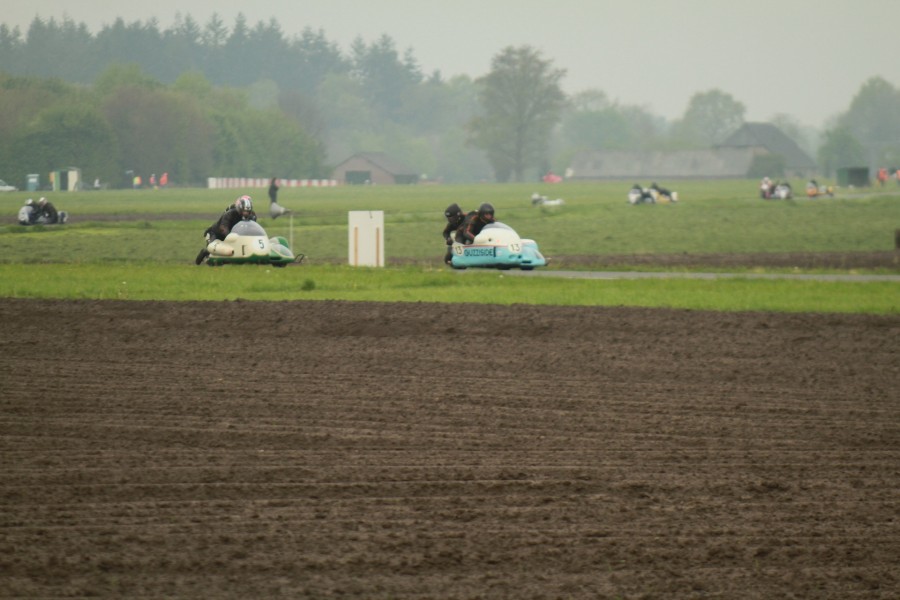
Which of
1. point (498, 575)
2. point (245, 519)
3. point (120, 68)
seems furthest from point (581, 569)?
point (120, 68)

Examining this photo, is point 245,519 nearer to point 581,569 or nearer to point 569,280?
point 581,569

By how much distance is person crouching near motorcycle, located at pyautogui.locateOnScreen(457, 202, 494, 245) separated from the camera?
33.2m

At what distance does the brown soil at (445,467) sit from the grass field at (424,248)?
7.29 metres

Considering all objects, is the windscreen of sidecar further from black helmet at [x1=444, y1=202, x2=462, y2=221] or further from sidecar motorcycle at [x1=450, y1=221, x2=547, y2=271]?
sidecar motorcycle at [x1=450, y1=221, x2=547, y2=271]

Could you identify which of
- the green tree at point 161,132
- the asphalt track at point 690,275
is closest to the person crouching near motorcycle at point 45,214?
the asphalt track at point 690,275

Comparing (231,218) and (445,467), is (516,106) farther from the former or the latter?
(445,467)

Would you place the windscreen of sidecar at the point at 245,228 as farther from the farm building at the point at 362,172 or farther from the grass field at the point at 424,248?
the farm building at the point at 362,172

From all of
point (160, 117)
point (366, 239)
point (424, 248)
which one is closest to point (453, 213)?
point (366, 239)

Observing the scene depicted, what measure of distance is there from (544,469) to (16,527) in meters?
4.10

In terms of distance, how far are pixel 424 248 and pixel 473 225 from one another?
1286 centimetres

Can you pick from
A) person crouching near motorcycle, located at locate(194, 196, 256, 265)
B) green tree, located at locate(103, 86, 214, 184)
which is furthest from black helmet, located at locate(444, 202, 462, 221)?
green tree, located at locate(103, 86, 214, 184)

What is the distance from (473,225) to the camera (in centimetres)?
3338

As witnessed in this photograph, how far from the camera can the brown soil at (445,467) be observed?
Result: 328 inches

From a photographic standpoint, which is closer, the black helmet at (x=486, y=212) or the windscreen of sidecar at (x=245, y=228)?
the windscreen of sidecar at (x=245, y=228)
